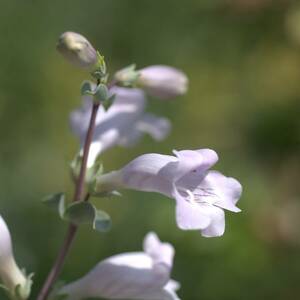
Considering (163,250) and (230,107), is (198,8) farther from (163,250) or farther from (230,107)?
(163,250)

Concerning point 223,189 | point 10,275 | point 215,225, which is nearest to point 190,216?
point 215,225

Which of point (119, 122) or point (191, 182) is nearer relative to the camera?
point (191, 182)

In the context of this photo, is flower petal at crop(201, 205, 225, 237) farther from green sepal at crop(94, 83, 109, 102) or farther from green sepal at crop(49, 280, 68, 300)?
green sepal at crop(49, 280, 68, 300)

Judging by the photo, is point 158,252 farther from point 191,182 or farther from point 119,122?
point 119,122

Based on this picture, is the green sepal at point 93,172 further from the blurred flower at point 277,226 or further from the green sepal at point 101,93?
the blurred flower at point 277,226

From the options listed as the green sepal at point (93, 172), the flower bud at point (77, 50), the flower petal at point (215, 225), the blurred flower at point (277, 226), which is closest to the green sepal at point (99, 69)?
the flower bud at point (77, 50)

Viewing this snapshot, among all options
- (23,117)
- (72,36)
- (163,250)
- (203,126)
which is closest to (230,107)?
(203,126)
